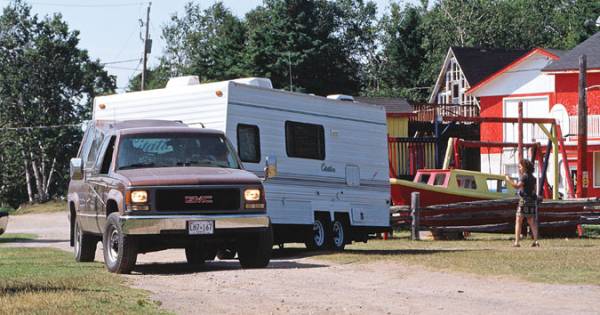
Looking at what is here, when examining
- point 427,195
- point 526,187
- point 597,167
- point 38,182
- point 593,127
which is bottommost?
point 427,195

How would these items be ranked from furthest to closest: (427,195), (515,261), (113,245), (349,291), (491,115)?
1. (491,115)
2. (427,195)
3. (515,261)
4. (113,245)
5. (349,291)

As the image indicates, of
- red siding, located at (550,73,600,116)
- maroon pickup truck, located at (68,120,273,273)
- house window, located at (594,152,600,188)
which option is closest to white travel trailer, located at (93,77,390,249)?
maroon pickup truck, located at (68,120,273,273)

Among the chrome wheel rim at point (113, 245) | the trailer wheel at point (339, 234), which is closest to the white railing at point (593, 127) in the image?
the trailer wheel at point (339, 234)

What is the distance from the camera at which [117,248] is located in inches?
728

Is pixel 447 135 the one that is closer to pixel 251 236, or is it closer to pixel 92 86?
pixel 92 86

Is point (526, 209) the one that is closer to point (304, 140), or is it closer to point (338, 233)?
point (338, 233)

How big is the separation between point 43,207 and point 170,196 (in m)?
63.9

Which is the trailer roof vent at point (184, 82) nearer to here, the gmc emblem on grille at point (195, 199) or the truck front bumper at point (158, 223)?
the gmc emblem on grille at point (195, 199)

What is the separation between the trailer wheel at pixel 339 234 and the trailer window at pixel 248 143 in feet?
9.28

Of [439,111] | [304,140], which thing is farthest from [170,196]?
[439,111]

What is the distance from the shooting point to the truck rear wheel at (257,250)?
18.7 metres

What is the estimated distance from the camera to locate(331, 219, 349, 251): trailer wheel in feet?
81.8

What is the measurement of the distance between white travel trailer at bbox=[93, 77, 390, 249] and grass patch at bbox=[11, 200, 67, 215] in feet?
172

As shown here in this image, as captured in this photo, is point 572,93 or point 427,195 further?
point 572,93
